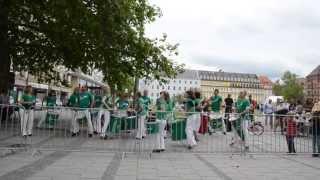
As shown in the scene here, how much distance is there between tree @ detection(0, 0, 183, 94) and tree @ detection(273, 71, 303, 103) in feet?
454

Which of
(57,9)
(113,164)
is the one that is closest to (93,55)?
(57,9)

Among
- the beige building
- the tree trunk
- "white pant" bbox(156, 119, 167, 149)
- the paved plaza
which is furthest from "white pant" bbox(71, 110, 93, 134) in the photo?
the beige building

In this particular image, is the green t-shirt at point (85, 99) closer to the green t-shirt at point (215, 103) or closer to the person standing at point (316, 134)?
the green t-shirt at point (215, 103)

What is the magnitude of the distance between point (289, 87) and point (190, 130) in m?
153

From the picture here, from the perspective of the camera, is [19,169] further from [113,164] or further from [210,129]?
[210,129]

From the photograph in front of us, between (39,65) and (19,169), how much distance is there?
56.2 ft

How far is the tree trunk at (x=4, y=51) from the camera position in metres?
19.7

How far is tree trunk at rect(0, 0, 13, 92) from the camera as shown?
1967cm

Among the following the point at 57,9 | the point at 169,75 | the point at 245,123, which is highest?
the point at 57,9

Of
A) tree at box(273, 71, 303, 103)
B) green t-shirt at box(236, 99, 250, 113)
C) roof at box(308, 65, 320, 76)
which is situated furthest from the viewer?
roof at box(308, 65, 320, 76)

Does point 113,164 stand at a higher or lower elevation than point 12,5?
lower

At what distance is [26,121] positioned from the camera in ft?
51.1

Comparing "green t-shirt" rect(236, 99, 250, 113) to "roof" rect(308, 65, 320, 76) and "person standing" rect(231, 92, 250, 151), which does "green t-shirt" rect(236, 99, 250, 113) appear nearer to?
"person standing" rect(231, 92, 250, 151)

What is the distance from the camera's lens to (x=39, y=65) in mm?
27062
